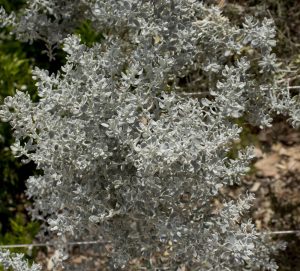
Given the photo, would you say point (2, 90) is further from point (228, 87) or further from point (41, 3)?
point (228, 87)

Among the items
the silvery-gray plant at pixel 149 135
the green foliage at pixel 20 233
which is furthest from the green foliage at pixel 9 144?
the silvery-gray plant at pixel 149 135

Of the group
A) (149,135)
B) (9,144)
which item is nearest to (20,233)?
(9,144)

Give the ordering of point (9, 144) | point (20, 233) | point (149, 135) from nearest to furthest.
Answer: point (149, 135)
point (20, 233)
point (9, 144)

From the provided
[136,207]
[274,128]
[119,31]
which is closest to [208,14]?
[119,31]

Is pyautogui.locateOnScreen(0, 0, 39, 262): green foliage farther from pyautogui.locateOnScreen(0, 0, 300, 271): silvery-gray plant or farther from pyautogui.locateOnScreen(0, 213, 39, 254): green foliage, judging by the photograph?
pyautogui.locateOnScreen(0, 0, 300, 271): silvery-gray plant

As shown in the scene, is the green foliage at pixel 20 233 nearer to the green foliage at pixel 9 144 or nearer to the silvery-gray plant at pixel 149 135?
the green foliage at pixel 9 144

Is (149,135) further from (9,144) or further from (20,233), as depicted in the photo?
(9,144)

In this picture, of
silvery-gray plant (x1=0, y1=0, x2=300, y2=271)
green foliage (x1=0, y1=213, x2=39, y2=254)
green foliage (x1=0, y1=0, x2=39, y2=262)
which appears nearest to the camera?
silvery-gray plant (x1=0, y1=0, x2=300, y2=271)

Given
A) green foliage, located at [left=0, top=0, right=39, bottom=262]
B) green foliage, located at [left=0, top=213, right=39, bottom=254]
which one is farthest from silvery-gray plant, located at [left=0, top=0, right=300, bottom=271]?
green foliage, located at [left=0, top=0, right=39, bottom=262]
